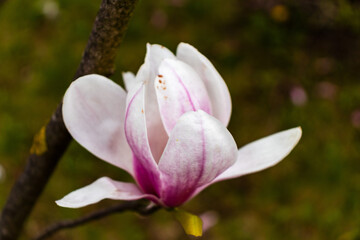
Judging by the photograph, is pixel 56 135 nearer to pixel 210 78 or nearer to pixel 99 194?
pixel 99 194

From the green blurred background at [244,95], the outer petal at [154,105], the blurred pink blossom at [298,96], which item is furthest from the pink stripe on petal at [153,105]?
the blurred pink blossom at [298,96]

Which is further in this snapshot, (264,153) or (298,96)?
(298,96)

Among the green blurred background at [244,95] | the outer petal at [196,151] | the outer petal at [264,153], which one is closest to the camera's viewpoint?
the outer petal at [196,151]

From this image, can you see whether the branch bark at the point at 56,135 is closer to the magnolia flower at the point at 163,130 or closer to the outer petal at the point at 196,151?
the magnolia flower at the point at 163,130

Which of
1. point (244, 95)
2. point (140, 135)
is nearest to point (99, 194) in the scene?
point (140, 135)

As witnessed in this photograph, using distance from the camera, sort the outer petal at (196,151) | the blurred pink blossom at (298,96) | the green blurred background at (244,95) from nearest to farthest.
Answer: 1. the outer petal at (196,151)
2. the green blurred background at (244,95)
3. the blurred pink blossom at (298,96)

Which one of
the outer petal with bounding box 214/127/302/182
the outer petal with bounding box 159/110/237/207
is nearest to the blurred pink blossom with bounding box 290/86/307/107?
the outer petal with bounding box 214/127/302/182
